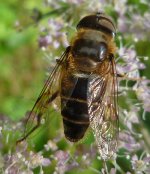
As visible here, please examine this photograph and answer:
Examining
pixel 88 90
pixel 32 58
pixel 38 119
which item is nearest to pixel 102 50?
pixel 88 90

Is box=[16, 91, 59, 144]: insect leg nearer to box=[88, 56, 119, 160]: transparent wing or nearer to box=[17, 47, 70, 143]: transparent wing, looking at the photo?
box=[17, 47, 70, 143]: transparent wing

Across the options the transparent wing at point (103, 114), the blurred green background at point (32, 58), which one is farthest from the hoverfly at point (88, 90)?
the blurred green background at point (32, 58)

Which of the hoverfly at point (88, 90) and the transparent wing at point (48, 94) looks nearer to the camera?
the hoverfly at point (88, 90)

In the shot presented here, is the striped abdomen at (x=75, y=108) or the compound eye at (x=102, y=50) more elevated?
the compound eye at (x=102, y=50)

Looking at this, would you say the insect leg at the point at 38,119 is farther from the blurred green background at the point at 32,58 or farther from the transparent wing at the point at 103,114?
the transparent wing at the point at 103,114

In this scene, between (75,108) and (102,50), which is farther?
(102,50)

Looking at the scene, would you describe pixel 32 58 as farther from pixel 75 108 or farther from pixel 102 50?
pixel 75 108

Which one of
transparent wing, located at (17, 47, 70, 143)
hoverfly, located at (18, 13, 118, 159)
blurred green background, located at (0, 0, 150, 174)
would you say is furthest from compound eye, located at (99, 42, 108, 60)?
blurred green background, located at (0, 0, 150, 174)

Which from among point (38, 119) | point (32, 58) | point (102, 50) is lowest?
point (38, 119)


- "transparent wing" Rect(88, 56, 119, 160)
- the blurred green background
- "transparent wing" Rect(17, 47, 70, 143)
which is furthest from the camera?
the blurred green background
